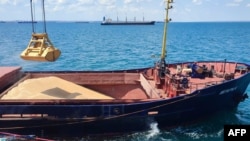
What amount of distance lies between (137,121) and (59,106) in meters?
5.02

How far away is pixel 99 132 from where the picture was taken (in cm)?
2002

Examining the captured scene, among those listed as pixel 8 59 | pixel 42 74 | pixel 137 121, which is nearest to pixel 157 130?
pixel 137 121

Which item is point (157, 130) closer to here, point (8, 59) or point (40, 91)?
point (40, 91)

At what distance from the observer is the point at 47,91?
71.1 feet

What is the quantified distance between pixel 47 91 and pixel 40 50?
317 centimetres

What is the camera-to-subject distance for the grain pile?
68.6ft

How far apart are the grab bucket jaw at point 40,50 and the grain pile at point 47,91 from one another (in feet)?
8.24

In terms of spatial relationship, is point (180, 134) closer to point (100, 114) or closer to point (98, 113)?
point (100, 114)

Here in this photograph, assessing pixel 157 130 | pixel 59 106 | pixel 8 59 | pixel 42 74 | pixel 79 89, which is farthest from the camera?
pixel 8 59

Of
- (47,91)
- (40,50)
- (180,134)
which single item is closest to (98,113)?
(47,91)

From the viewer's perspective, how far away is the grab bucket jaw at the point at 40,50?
20.0 m

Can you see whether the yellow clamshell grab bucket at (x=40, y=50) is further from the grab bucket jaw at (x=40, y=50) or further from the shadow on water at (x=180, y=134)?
the shadow on water at (x=180, y=134)

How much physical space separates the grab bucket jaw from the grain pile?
98.9 inches

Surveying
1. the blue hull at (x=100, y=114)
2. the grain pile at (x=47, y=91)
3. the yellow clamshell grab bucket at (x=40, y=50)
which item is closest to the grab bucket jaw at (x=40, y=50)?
the yellow clamshell grab bucket at (x=40, y=50)
